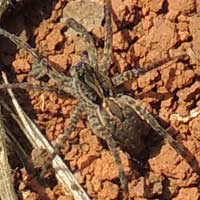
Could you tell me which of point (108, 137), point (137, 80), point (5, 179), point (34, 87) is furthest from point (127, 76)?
point (5, 179)

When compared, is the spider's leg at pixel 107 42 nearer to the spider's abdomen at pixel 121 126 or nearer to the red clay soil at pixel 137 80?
the red clay soil at pixel 137 80

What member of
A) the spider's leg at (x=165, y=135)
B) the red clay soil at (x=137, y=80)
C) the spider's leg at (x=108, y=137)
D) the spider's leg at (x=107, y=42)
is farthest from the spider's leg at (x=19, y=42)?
the spider's leg at (x=165, y=135)

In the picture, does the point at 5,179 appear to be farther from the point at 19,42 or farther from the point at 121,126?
the point at 19,42

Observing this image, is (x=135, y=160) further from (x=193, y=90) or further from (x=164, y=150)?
(x=193, y=90)

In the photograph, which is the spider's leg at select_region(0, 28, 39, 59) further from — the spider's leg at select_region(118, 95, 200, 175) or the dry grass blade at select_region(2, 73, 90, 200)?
the spider's leg at select_region(118, 95, 200, 175)

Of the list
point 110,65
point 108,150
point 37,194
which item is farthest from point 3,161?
point 110,65

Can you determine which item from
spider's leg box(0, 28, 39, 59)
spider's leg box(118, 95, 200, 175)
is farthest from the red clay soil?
spider's leg box(0, 28, 39, 59)
